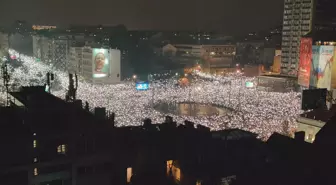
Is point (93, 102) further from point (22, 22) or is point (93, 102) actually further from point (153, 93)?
point (22, 22)

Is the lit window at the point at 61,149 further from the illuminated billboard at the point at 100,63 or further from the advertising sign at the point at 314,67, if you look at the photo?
the illuminated billboard at the point at 100,63

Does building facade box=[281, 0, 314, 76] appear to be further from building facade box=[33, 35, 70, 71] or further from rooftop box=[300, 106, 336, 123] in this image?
building facade box=[33, 35, 70, 71]

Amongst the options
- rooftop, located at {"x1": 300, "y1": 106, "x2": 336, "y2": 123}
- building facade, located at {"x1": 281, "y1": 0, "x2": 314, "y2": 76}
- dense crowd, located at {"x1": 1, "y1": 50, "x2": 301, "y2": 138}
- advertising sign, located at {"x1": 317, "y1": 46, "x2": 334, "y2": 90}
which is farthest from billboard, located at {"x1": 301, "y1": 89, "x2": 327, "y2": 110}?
building facade, located at {"x1": 281, "y1": 0, "x2": 314, "y2": 76}

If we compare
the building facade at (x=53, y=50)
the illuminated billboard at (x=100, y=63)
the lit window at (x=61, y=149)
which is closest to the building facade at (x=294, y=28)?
the illuminated billboard at (x=100, y=63)

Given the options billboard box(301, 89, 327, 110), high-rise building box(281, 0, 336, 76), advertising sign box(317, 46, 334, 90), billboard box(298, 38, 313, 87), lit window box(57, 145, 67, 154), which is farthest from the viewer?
high-rise building box(281, 0, 336, 76)

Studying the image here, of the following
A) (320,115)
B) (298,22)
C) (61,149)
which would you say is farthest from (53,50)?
(61,149)

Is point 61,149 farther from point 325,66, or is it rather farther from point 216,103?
point 325,66

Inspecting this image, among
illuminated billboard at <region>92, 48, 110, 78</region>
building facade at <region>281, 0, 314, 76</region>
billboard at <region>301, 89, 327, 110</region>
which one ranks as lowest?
billboard at <region>301, 89, 327, 110</region>
